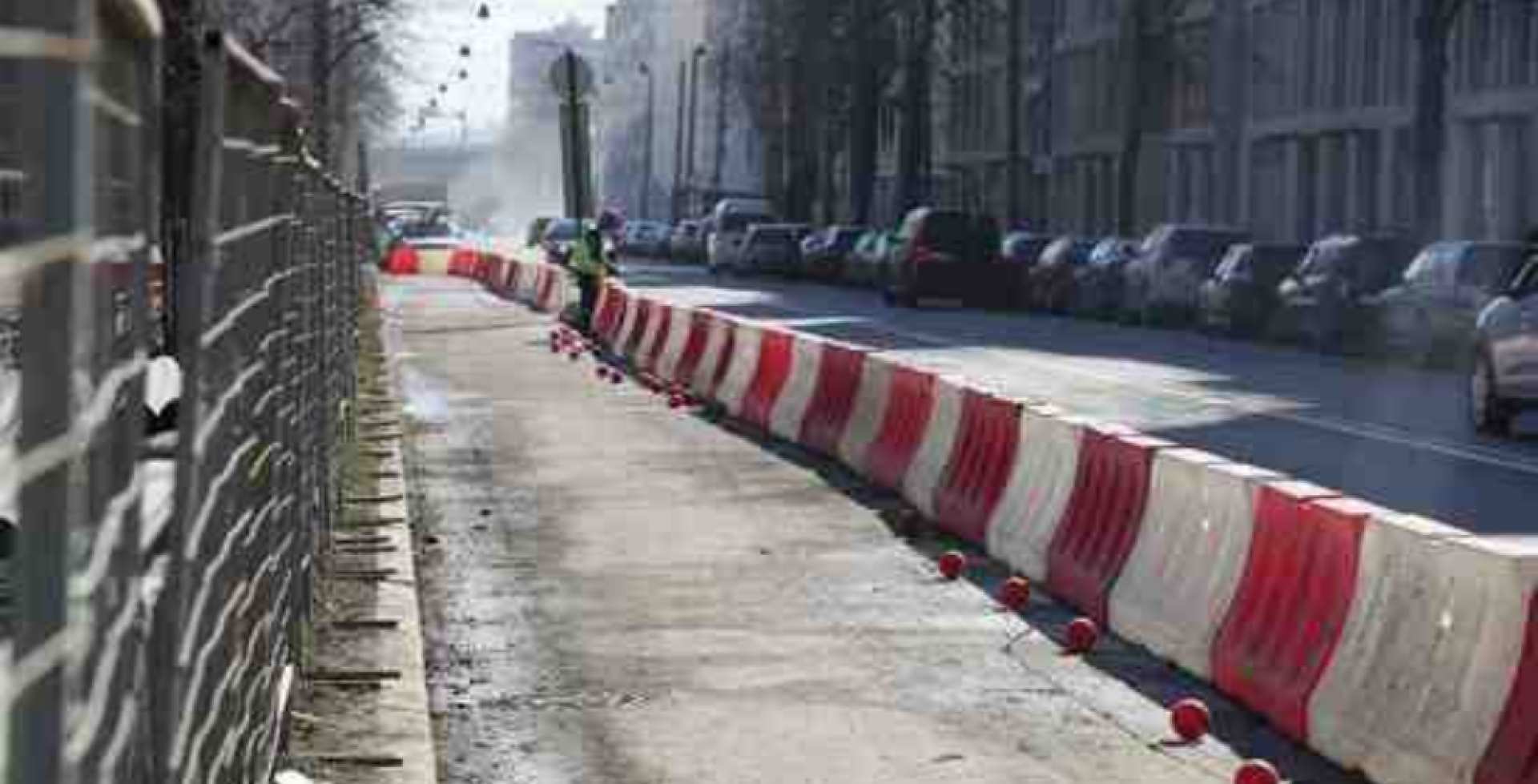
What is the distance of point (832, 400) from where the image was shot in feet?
69.5

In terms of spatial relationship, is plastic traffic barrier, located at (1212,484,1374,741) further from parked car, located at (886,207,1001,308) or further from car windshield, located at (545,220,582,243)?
car windshield, located at (545,220,582,243)

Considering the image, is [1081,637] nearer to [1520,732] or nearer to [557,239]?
[1520,732]

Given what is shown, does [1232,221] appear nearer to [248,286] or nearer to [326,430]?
[326,430]

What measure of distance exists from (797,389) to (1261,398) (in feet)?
24.7

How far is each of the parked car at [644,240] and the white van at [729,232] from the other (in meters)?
15.0

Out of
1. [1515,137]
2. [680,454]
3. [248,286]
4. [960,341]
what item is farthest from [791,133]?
[248,286]

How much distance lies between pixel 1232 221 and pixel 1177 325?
919 inches

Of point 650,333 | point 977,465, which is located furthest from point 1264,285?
point 977,465

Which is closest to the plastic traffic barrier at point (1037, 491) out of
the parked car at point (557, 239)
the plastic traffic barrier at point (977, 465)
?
the plastic traffic barrier at point (977, 465)

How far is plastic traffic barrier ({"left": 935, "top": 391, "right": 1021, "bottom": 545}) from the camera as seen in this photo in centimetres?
1509

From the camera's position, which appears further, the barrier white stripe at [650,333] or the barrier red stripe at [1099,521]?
the barrier white stripe at [650,333]

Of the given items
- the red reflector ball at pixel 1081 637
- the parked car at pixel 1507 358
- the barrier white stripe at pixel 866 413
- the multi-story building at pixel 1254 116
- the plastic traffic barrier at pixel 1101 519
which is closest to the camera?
the red reflector ball at pixel 1081 637

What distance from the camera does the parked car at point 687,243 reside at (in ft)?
350

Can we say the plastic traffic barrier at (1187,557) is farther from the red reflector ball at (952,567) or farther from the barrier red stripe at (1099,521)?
the red reflector ball at (952,567)
